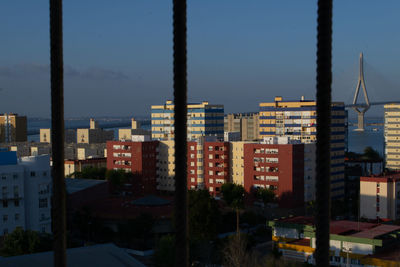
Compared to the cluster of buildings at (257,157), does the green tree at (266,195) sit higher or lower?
lower

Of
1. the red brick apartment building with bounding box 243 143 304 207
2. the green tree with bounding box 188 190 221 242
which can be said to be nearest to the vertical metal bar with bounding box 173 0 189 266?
the green tree with bounding box 188 190 221 242

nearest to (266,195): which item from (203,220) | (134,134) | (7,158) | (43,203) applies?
(203,220)

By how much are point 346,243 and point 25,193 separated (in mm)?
8083

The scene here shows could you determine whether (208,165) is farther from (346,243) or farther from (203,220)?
(346,243)

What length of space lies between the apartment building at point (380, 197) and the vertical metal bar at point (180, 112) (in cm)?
1769

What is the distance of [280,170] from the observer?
21.9 m

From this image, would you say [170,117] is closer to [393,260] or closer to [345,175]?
[345,175]

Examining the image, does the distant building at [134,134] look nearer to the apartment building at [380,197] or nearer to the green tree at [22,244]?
the apartment building at [380,197]

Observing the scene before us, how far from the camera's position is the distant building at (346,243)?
12156mm

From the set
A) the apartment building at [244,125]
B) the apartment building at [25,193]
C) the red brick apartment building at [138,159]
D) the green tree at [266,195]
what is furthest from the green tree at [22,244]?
the apartment building at [244,125]

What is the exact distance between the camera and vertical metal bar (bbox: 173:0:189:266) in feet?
8.77

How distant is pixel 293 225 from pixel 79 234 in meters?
6.75

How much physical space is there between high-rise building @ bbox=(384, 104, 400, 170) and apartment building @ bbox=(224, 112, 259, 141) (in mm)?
21004

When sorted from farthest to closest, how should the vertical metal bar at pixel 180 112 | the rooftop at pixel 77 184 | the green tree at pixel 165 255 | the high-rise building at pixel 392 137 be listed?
1. the high-rise building at pixel 392 137
2. the rooftop at pixel 77 184
3. the green tree at pixel 165 255
4. the vertical metal bar at pixel 180 112
